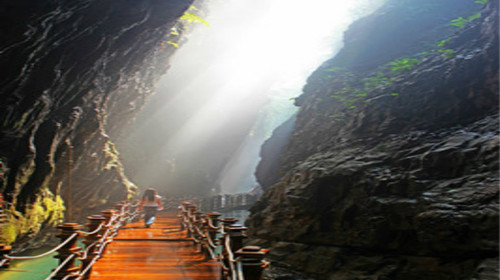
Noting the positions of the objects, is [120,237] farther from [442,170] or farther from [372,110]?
[372,110]

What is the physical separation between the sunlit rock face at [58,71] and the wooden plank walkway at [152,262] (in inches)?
154

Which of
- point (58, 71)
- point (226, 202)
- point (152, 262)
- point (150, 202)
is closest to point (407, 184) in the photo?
point (152, 262)

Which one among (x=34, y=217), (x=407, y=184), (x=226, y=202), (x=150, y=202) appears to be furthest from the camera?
(x=226, y=202)

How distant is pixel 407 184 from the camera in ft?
32.7

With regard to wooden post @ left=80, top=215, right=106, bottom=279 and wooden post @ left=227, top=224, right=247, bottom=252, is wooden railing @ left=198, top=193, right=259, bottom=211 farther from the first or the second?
wooden post @ left=227, top=224, right=247, bottom=252

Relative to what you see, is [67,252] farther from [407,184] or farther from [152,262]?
[407,184]

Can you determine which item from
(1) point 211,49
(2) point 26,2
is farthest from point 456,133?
(1) point 211,49

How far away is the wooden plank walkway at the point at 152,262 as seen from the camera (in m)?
5.86

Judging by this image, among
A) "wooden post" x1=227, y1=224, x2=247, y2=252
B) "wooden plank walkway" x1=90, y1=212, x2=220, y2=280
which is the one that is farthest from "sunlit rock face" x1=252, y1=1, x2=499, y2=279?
"wooden post" x1=227, y1=224, x2=247, y2=252

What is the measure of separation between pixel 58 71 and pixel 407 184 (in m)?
10.6

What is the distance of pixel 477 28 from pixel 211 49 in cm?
2208

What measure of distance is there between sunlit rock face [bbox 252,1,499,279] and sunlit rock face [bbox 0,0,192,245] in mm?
7830

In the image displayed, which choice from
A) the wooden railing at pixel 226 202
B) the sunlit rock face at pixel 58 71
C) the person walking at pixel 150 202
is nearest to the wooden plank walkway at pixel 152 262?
the person walking at pixel 150 202

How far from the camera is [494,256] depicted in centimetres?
734
